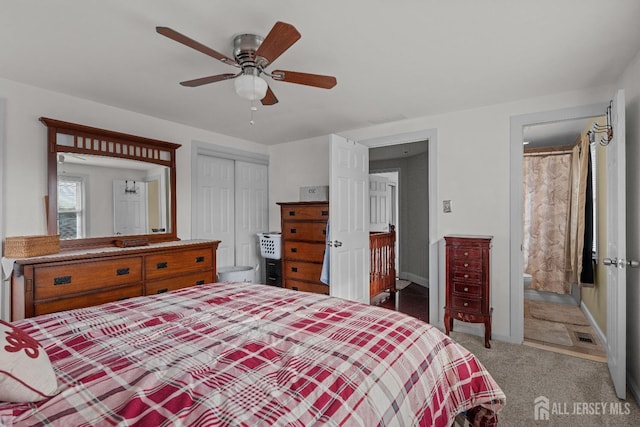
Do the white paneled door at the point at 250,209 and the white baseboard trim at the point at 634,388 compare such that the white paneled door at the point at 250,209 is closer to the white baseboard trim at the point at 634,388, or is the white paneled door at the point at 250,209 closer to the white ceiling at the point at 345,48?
the white ceiling at the point at 345,48

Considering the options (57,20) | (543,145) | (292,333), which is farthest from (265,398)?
(543,145)

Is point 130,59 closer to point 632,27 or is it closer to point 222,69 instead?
point 222,69

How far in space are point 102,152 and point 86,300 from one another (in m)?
1.46

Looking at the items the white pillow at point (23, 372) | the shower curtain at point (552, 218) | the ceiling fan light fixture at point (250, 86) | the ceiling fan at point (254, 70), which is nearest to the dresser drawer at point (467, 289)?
the shower curtain at point (552, 218)

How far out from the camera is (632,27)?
1.83 meters

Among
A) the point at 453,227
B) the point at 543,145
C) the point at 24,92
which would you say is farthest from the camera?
the point at 543,145

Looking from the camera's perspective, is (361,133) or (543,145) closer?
(361,133)

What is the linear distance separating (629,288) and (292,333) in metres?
2.59

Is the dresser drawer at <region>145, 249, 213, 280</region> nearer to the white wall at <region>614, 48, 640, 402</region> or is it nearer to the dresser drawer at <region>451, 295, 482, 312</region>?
the dresser drawer at <region>451, 295, 482, 312</region>

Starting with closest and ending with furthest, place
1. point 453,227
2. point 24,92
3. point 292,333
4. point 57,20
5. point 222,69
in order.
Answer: point 292,333 → point 57,20 → point 222,69 → point 24,92 → point 453,227

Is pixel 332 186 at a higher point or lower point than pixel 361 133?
lower

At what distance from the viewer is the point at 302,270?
4117 millimetres

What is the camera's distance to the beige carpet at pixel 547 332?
3.08m

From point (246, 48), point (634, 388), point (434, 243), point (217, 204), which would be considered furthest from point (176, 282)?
point (634, 388)
